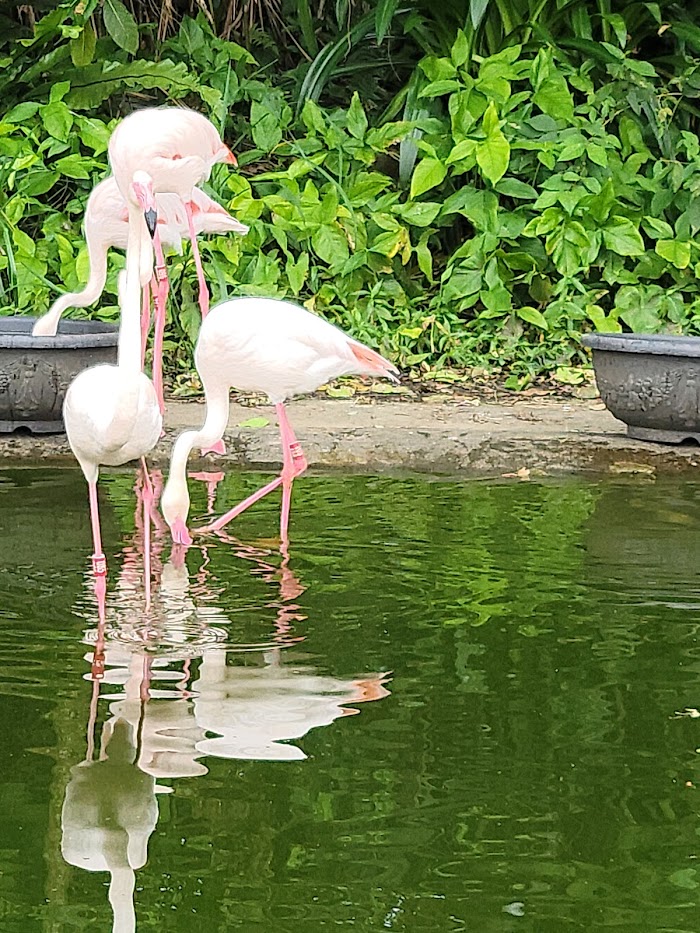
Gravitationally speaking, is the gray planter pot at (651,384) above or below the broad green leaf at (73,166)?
below

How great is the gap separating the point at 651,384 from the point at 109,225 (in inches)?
90.0

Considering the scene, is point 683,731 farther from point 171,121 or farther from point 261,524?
point 171,121

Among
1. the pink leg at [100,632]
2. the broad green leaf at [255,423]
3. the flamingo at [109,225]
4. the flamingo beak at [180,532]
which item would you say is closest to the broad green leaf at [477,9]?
the broad green leaf at [255,423]

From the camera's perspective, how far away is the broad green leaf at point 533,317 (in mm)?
8297

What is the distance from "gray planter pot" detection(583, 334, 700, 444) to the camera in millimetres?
6457

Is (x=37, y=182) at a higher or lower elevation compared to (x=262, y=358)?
higher

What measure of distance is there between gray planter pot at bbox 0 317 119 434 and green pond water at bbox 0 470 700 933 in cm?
116

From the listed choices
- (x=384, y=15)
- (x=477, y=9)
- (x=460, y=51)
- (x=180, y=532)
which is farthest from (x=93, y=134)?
(x=180, y=532)

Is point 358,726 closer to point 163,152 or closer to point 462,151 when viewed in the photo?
point 163,152

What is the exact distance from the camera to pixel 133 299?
420cm

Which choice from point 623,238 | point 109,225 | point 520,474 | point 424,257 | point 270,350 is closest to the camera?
point 270,350

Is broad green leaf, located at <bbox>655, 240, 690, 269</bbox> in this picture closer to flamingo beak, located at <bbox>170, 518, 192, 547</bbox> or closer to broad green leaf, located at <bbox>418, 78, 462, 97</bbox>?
broad green leaf, located at <bbox>418, 78, 462, 97</bbox>

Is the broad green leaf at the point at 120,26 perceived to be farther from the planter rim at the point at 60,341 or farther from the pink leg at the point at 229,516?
the pink leg at the point at 229,516

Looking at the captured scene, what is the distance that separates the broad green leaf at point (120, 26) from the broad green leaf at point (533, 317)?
8.68 ft
